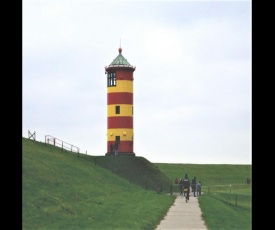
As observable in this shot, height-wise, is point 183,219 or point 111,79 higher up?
point 111,79

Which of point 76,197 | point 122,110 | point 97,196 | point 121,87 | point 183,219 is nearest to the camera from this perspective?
point 183,219

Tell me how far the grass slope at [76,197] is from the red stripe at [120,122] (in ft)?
17.7

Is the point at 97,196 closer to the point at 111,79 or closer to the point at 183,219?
the point at 183,219

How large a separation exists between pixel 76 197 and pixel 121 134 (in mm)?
21626

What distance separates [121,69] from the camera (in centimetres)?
5300

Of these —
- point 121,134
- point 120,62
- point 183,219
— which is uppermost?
point 120,62

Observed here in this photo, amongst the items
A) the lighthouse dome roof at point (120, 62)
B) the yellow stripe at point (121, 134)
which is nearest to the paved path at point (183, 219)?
the yellow stripe at point (121, 134)

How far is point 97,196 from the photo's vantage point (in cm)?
3434

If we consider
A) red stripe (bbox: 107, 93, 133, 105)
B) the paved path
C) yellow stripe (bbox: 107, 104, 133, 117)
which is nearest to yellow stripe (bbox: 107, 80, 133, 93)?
red stripe (bbox: 107, 93, 133, 105)

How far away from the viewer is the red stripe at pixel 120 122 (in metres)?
52.8

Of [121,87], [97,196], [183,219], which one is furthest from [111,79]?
[183,219]

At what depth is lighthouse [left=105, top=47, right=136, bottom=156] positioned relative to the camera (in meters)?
52.8
